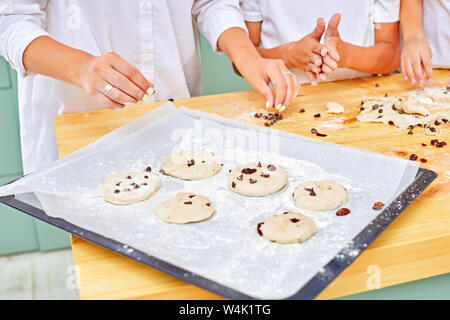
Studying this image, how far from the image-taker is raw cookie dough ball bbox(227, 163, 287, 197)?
982mm

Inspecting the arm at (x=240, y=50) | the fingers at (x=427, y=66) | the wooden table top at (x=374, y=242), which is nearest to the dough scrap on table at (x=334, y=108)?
the wooden table top at (x=374, y=242)

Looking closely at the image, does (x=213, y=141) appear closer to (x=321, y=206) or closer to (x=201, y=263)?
(x=321, y=206)

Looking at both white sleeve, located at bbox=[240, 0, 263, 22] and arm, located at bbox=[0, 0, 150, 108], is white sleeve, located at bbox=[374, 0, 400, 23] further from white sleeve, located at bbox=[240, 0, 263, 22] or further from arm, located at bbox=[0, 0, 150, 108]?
arm, located at bbox=[0, 0, 150, 108]

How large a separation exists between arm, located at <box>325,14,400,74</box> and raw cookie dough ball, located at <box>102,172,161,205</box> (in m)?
0.73

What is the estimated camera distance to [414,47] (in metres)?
1.55

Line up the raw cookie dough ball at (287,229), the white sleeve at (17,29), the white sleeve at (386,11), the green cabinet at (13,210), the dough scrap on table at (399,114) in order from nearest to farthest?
the raw cookie dough ball at (287,229) < the white sleeve at (17,29) < the dough scrap on table at (399,114) < the white sleeve at (386,11) < the green cabinet at (13,210)

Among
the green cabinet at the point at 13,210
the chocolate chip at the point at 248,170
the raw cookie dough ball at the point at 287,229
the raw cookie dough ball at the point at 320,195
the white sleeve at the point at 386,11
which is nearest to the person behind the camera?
the raw cookie dough ball at the point at 287,229

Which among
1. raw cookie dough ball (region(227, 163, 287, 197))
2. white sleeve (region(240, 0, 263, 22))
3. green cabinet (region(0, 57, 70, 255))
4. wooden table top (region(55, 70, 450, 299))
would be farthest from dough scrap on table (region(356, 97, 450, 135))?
green cabinet (region(0, 57, 70, 255))

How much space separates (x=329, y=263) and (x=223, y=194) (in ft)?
1.10

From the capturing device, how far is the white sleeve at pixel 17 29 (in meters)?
1.19

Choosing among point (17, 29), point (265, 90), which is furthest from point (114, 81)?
point (265, 90)

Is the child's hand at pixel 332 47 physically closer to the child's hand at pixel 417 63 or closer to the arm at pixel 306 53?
the arm at pixel 306 53

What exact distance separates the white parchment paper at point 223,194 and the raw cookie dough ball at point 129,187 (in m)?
0.02

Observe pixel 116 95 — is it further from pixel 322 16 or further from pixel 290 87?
pixel 322 16
